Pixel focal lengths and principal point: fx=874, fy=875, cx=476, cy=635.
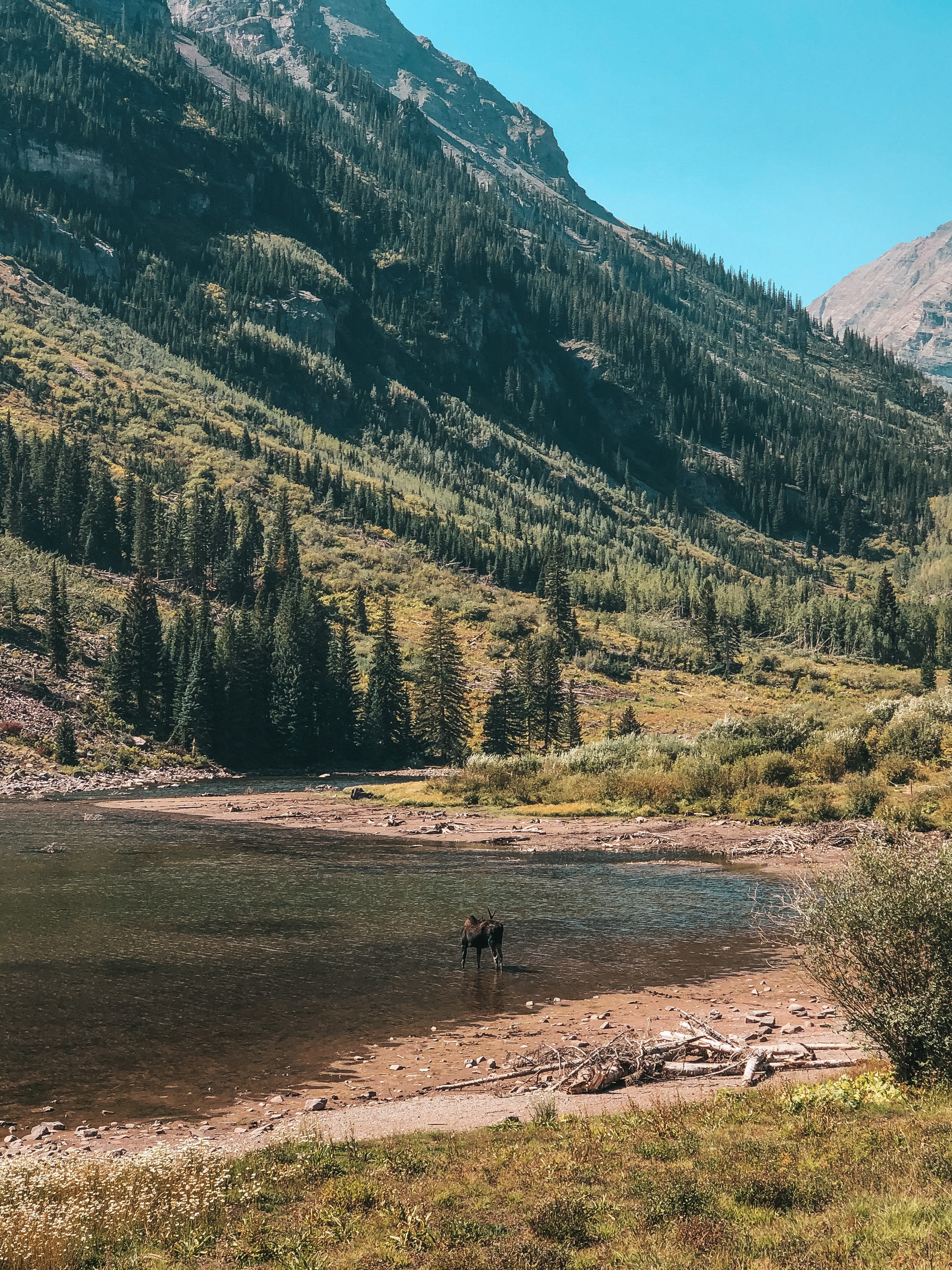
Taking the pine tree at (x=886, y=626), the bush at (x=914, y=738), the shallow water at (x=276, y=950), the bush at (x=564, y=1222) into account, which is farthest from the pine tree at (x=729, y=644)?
the bush at (x=564, y=1222)

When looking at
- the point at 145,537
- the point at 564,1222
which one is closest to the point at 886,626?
the point at 145,537

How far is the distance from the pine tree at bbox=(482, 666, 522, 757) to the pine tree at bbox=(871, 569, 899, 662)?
102268mm

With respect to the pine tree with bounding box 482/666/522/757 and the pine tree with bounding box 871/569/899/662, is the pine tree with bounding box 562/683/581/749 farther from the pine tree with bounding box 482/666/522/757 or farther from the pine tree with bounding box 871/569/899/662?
the pine tree with bounding box 871/569/899/662

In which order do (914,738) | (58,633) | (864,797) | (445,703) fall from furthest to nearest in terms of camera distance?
(445,703) < (58,633) < (914,738) < (864,797)

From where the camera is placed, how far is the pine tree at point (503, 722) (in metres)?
105

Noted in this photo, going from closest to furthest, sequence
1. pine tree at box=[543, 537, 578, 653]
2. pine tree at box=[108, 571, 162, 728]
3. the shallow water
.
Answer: the shallow water < pine tree at box=[108, 571, 162, 728] < pine tree at box=[543, 537, 578, 653]

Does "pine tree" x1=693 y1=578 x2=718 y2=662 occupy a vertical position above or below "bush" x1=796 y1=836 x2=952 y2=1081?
above

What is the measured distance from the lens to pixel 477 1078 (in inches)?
727

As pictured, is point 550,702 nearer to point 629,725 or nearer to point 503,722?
point 503,722

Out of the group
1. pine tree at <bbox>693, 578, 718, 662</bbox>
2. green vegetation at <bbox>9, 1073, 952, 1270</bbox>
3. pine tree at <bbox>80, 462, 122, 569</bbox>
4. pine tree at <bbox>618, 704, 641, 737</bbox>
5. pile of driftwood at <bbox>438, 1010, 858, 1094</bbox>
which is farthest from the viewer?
pine tree at <bbox>693, 578, 718, 662</bbox>

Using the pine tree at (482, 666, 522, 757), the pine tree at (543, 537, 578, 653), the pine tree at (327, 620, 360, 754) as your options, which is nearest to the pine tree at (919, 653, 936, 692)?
the pine tree at (543, 537, 578, 653)

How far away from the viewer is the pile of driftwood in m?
17.8

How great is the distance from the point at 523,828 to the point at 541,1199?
149 feet

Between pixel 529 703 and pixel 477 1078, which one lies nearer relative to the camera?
pixel 477 1078
